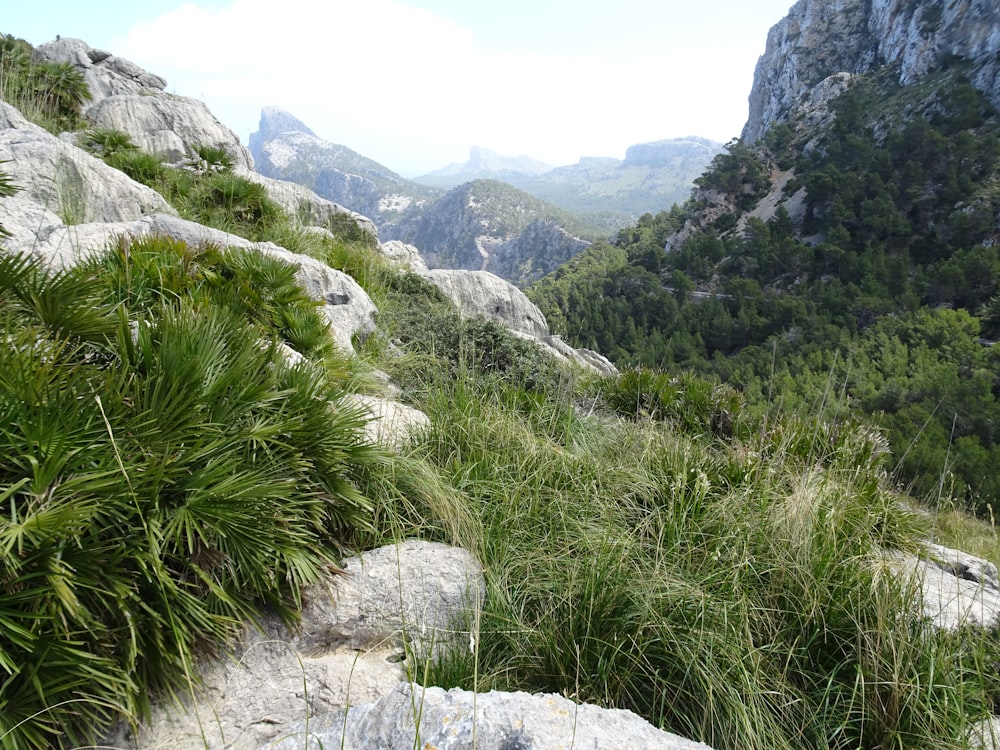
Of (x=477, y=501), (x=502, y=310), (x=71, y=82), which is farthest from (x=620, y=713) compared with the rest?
(x=71, y=82)

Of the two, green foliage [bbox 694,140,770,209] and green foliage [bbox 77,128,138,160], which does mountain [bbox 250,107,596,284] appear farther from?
green foliage [bbox 77,128,138,160]

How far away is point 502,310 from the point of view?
14.6 metres

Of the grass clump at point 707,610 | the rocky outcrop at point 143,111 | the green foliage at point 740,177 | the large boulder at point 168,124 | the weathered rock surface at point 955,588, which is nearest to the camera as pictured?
the grass clump at point 707,610

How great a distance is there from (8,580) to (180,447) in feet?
1.96

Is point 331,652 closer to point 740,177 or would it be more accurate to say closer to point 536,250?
point 740,177

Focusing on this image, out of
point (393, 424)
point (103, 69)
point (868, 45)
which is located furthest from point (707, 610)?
point (868, 45)

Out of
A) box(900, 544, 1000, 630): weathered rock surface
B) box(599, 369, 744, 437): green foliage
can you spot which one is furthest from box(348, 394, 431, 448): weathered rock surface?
box(599, 369, 744, 437): green foliage

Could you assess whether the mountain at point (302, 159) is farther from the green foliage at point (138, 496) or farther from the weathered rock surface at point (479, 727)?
the weathered rock surface at point (479, 727)

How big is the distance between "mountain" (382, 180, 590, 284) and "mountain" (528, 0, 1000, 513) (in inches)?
2097

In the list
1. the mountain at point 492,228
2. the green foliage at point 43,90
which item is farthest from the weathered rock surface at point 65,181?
the mountain at point 492,228

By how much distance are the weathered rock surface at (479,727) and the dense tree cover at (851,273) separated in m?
29.4

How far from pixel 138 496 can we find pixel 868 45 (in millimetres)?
120462

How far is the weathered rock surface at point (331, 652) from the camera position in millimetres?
1690

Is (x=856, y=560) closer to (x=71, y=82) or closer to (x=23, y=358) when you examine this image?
(x=23, y=358)
